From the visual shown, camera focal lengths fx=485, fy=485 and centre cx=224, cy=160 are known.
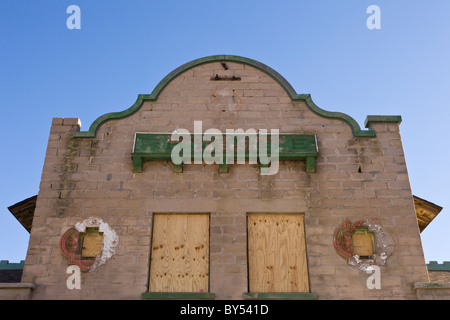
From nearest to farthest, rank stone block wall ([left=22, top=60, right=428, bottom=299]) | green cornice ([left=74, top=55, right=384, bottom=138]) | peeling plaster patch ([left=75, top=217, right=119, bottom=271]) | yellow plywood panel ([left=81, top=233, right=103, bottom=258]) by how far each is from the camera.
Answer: stone block wall ([left=22, top=60, right=428, bottom=299]) < peeling plaster patch ([left=75, top=217, right=119, bottom=271]) < yellow plywood panel ([left=81, top=233, right=103, bottom=258]) < green cornice ([left=74, top=55, right=384, bottom=138])

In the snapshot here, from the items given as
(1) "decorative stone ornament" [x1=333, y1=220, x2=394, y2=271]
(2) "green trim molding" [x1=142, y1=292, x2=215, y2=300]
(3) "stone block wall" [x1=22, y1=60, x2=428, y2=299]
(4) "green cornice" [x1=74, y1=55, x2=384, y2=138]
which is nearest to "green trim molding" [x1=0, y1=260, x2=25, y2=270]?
(3) "stone block wall" [x1=22, y1=60, x2=428, y2=299]

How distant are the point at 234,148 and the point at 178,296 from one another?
10.8ft

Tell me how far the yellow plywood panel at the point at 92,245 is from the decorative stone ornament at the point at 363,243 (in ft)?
15.2

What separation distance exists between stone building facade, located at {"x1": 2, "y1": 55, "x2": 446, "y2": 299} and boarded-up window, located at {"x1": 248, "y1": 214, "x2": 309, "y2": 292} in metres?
0.02

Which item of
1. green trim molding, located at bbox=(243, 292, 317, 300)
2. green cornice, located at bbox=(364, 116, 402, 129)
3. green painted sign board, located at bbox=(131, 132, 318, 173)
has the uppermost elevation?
green cornice, located at bbox=(364, 116, 402, 129)

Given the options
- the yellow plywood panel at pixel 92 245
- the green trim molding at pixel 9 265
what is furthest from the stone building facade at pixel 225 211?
the green trim molding at pixel 9 265

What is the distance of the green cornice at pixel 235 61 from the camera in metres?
10.7

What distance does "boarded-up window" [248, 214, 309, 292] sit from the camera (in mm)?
9297

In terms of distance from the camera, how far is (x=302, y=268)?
9430 mm

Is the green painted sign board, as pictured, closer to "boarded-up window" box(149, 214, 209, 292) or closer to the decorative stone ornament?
"boarded-up window" box(149, 214, 209, 292)
